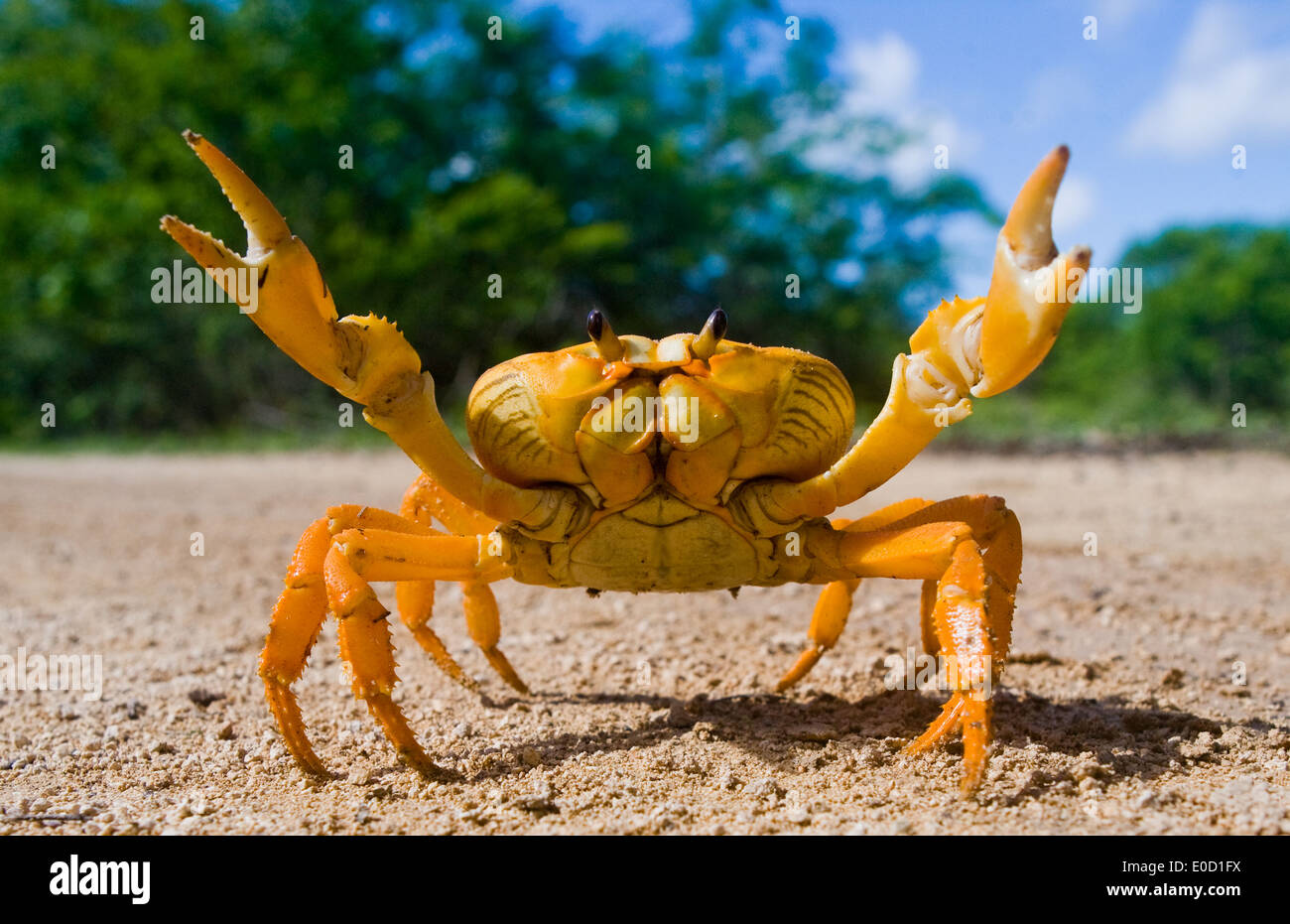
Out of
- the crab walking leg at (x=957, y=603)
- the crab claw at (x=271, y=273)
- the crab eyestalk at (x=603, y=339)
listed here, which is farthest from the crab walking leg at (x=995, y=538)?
the crab claw at (x=271, y=273)

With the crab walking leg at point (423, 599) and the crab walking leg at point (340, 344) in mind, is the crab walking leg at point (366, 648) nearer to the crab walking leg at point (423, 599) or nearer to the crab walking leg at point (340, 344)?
the crab walking leg at point (340, 344)

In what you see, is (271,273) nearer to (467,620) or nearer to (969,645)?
(467,620)

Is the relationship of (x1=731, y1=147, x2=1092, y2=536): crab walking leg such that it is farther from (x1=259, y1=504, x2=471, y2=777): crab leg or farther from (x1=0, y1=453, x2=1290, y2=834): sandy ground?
(x1=259, y1=504, x2=471, y2=777): crab leg

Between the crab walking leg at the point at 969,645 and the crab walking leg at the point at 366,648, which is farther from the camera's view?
the crab walking leg at the point at 366,648

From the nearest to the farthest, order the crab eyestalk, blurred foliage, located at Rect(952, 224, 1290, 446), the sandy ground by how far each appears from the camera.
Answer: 1. the sandy ground
2. the crab eyestalk
3. blurred foliage, located at Rect(952, 224, 1290, 446)

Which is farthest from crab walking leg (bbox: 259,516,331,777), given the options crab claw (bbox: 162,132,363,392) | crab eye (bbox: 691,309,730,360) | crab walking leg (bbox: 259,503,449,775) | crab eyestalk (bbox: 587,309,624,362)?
crab eye (bbox: 691,309,730,360)

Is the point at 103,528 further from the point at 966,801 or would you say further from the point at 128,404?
the point at 128,404

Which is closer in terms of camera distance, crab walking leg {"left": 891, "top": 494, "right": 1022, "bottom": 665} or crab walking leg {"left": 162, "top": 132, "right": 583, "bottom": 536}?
crab walking leg {"left": 162, "top": 132, "right": 583, "bottom": 536}
